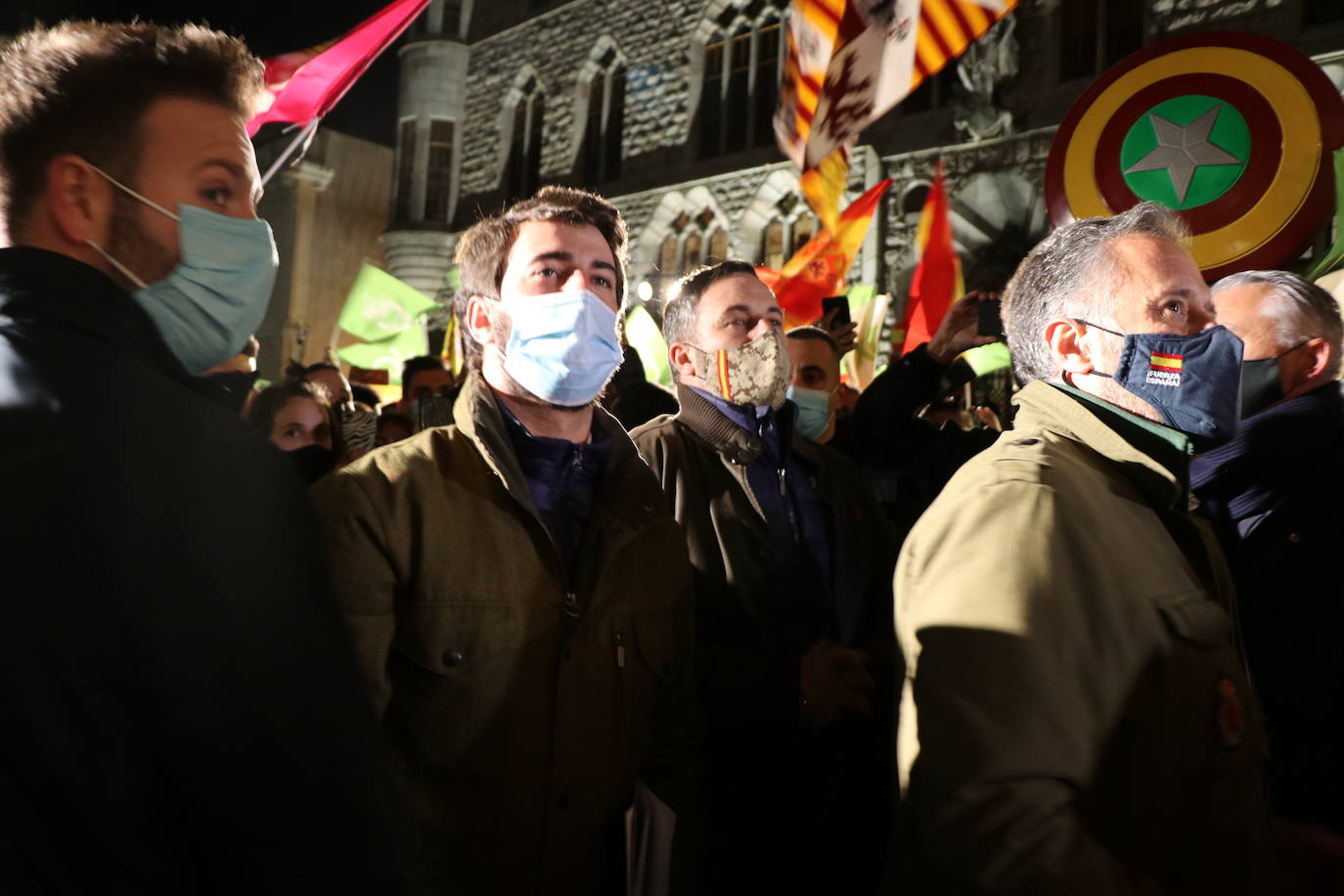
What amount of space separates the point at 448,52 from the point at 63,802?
20789mm

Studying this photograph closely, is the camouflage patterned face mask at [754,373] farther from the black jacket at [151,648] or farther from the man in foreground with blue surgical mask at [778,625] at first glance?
the black jacket at [151,648]

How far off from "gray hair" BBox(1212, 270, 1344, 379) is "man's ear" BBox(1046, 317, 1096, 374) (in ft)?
3.39

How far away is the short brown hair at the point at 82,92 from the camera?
1.04m

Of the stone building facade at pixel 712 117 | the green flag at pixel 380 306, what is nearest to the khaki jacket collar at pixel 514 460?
the stone building facade at pixel 712 117

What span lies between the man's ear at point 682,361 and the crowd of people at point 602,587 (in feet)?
0.11

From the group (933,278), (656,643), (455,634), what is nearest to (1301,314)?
(656,643)

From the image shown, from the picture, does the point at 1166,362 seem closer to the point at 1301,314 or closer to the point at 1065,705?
the point at 1065,705

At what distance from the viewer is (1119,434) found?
5.60ft

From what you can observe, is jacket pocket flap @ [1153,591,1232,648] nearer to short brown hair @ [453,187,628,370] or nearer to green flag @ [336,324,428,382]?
short brown hair @ [453,187,628,370]

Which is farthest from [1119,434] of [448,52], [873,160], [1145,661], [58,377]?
[448,52]

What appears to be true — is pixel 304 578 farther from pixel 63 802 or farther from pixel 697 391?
pixel 697 391

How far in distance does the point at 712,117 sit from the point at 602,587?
47.5 feet

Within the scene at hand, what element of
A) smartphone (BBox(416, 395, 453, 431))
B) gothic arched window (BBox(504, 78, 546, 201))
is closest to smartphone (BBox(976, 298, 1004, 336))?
smartphone (BBox(416, 395, 453, 431))

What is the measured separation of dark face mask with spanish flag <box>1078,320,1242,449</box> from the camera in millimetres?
1798
